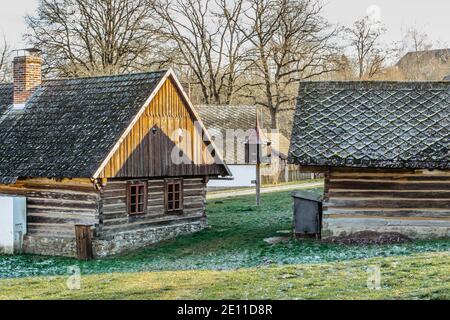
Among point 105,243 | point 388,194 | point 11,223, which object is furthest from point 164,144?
point 388,194

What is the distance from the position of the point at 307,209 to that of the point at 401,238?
3144mm

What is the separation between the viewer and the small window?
27252mm

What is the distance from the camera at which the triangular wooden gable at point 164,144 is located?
26578 millimetres

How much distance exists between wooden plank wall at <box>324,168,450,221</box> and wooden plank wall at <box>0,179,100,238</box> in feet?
26.3

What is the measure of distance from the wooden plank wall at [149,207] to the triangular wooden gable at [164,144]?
51 centimetres

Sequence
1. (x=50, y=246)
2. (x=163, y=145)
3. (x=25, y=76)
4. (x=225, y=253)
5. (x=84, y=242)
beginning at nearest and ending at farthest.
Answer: (x=225, y=253) < (x=84, y=242) < (x=50, y=246) < (x=163, y=145) < (x=25, y=76)

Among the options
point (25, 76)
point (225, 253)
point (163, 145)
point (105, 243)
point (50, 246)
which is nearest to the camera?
point (225, 253)

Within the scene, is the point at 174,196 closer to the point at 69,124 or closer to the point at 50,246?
the point at 69,124

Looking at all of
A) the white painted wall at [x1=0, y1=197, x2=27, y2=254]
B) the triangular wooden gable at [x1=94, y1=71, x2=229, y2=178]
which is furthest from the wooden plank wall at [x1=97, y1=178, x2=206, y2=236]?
the white painted wall at [x1=0, y1=197, x2=27, y2=254]

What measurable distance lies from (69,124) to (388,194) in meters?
12.0

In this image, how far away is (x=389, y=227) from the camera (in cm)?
2408

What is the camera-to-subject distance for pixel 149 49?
55.3 metres

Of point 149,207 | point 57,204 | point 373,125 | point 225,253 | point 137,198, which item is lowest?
point 225,253
